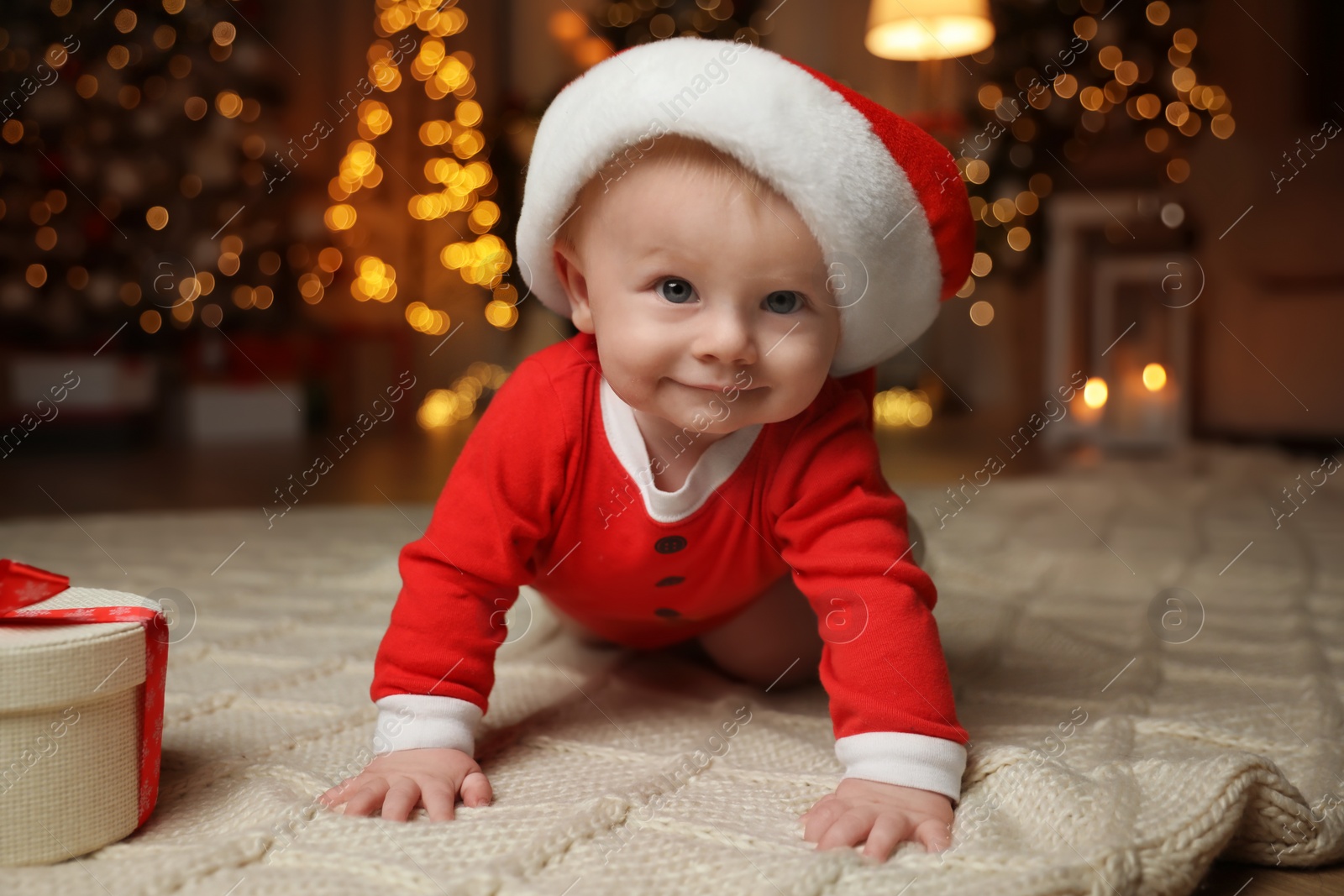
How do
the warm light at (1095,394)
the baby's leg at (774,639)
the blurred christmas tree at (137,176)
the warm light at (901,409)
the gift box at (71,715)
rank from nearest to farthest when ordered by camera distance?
the gift box at (71,715) < the baby's leg at (774,639) < the warm light at (1095,394) < the blurred christmas tree at (137,176) < the warm light at (901,409)

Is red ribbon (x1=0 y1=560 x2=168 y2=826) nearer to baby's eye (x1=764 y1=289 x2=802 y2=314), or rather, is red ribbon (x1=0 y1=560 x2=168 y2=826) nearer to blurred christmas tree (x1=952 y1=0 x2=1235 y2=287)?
baby's eye (x1=764 y1=289 x2=802 y2=314)

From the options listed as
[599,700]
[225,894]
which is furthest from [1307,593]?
[225,894]

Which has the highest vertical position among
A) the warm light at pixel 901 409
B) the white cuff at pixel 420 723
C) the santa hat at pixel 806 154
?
the santa hat at pixel 806 154

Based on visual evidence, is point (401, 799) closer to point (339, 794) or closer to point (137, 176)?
point (339, 794)

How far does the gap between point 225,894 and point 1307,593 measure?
1.09 m

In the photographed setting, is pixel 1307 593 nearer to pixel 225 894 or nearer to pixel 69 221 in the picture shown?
pixel 225 894

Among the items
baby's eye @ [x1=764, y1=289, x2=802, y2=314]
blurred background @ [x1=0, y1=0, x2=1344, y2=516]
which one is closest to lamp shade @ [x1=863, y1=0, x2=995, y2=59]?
blurred background @ [x1=0, y1=0, x2=1344, y2=516]

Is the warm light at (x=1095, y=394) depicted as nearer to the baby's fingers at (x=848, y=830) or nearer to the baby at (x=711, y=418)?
the baby at (x=711, y=418)

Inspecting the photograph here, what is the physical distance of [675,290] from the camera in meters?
0.58

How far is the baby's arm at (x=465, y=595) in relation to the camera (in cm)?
61

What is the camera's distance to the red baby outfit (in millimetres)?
601

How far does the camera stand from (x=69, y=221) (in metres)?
2.92

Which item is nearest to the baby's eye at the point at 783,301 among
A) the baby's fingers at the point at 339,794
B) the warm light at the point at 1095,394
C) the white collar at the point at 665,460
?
the white collar at the point at 665,460

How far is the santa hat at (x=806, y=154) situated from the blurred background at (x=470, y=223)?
4.84ft
